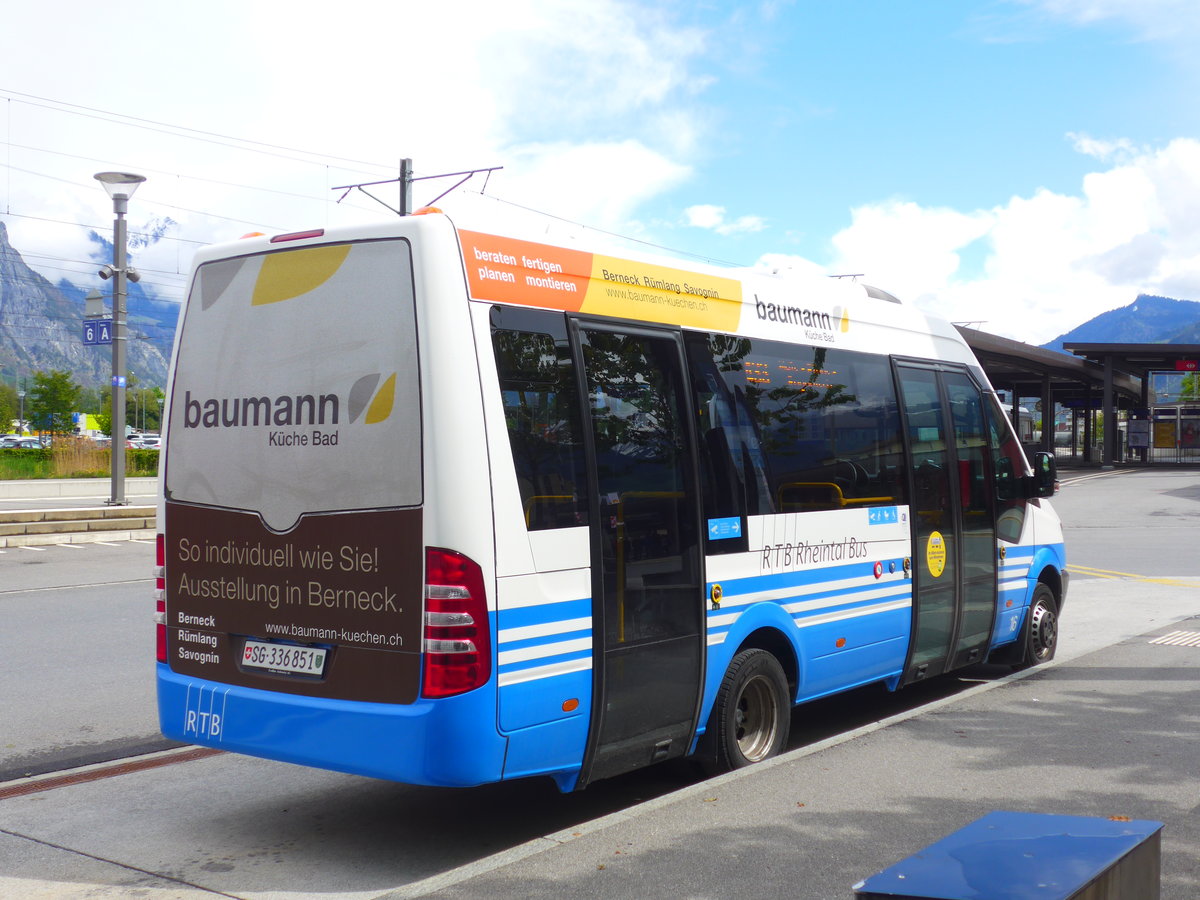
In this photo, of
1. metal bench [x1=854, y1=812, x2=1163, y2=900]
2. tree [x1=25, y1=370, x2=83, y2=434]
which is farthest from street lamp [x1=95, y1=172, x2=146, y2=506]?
tree [x1=25, y1=370, x2=83, y2=434]

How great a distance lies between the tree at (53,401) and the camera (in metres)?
70.2

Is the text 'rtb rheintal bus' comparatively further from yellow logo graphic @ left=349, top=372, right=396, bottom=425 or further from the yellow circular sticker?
the yellow circular sticker

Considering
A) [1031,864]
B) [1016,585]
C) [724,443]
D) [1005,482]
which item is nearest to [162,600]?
[724,443]

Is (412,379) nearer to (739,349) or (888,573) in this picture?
(739,349)

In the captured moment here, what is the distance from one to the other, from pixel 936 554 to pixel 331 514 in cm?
422

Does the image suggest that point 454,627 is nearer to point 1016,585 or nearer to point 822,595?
point 822,595

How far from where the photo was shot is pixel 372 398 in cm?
489

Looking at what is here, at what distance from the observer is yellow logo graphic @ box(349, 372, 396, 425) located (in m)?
4.84

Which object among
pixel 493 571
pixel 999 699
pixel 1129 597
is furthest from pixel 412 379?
pixel 1129 597

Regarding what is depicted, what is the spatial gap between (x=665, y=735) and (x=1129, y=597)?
416 inches

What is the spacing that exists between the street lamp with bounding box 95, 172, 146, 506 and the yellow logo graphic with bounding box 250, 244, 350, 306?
18212 millimetres

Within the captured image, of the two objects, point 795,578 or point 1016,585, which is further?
point 1016,585

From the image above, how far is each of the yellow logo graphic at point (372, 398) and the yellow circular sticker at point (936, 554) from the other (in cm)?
404

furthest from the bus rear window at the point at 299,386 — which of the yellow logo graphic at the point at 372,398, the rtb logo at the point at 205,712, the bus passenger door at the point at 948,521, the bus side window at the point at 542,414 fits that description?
the bus passenger door at the point at 948,521
